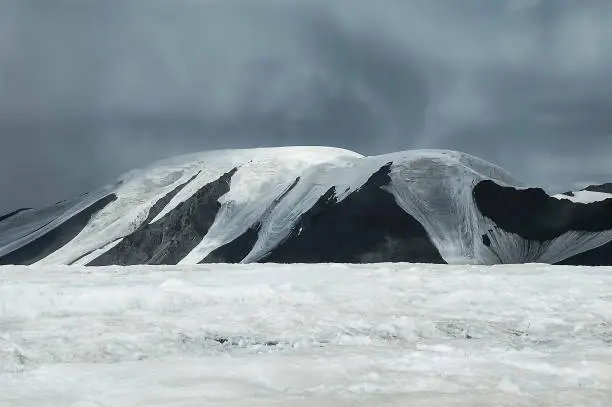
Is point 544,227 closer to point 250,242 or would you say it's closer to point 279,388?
point 250,242

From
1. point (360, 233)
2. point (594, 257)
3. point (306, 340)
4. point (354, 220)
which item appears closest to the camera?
point (306, 340)

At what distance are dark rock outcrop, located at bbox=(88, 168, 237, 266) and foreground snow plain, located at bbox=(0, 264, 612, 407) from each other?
15835 centimetres

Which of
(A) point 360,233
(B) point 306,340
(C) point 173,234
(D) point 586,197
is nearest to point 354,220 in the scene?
(A) point 360,233

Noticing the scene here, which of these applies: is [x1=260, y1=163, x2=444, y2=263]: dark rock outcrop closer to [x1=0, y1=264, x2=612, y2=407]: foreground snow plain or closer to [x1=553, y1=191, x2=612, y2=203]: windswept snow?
[x1=553, y1=191, x2=612, y2=203]: windswept snow

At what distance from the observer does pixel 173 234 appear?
592 feet

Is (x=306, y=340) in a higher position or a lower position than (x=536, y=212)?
lower

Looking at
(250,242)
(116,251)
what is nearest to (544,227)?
(250,242)

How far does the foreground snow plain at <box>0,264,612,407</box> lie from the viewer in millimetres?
6621

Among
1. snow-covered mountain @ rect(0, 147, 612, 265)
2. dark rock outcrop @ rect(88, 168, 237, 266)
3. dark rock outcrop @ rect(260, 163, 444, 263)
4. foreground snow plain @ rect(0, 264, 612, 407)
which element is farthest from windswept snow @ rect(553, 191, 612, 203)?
foreground snow plain @ rect(0, 264, 612, 407)

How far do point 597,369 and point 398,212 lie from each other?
5919 inches

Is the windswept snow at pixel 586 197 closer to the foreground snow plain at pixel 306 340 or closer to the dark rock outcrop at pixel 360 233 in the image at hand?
the dark rock outcrop at pixel 360 233

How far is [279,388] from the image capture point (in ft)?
22.5

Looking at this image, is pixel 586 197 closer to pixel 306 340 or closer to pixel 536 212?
pixel 536 212

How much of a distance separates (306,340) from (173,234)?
574ft
